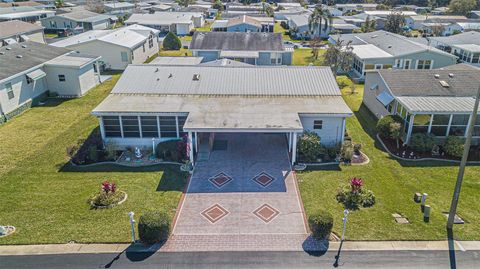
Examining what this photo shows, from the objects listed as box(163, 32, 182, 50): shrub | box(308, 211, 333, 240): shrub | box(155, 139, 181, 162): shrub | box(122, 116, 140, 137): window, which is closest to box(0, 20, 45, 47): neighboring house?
box(163, 32, 182, 50): shrub

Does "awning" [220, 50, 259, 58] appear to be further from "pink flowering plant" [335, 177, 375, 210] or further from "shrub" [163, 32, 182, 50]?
"pink flowering plant" [335, 177, 375, 210]

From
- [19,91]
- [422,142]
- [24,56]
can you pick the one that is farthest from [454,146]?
[24,56]

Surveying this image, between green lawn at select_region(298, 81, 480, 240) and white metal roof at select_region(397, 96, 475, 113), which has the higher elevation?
white metal roof at select_region(397, 96, 475, 113)

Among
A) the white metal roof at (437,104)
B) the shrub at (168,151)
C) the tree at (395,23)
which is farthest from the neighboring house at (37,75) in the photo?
the tree at (395,23)

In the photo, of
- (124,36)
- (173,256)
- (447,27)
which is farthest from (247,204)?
(447,27)

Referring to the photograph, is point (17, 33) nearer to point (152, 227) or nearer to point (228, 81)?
point (228, 81)

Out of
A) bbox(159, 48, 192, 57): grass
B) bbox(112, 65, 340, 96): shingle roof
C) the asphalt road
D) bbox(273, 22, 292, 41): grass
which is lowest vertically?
the asphalt road
